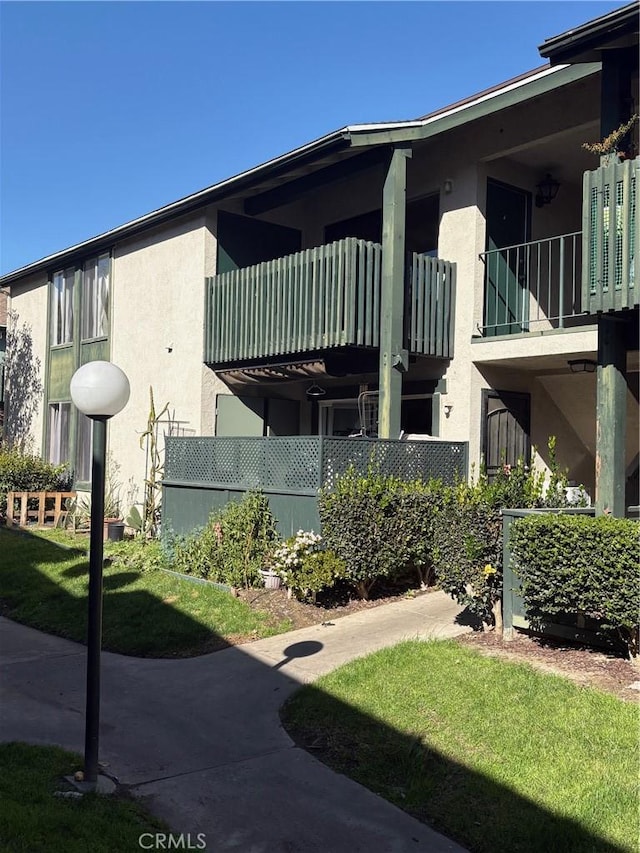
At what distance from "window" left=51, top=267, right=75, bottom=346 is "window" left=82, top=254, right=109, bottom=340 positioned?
0.76 m

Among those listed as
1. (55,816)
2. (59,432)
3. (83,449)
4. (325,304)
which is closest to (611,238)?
(325,304)

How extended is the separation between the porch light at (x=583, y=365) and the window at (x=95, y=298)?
10.0 meters

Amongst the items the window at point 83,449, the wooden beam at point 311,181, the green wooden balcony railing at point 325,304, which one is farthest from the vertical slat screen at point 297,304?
the window at point 83,449

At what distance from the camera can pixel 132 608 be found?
865 centimetres

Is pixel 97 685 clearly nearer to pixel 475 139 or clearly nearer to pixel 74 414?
pixel 475 139

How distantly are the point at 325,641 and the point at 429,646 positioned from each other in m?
1.17

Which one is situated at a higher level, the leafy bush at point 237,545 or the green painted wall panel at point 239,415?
the green painted wall panel at point 239,415

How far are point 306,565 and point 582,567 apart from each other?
3.45m

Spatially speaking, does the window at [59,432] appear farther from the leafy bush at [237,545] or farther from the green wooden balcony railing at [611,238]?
the green wooden balcony railing at [611,238]

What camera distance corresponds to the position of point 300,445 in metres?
9.52

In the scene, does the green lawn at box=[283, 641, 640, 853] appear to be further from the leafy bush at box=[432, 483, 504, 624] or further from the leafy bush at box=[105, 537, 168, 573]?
the leafy bush at box=[105, 537, 168, 573]

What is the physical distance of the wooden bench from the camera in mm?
15273

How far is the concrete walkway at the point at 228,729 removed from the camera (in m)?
3.98

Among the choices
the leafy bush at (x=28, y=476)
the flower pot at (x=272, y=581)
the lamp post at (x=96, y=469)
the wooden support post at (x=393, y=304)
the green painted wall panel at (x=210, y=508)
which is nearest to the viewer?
the lamp post at (x=96, y=469)
